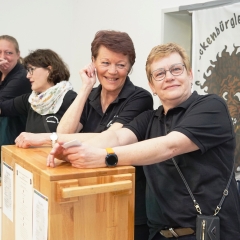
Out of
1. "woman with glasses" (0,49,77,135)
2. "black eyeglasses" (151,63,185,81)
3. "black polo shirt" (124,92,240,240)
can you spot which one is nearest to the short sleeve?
"black polo shirt" (124,92,240,240)

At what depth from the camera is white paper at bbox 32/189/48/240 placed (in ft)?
3.20

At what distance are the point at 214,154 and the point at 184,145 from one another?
0.12 m

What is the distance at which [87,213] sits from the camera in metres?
1.00

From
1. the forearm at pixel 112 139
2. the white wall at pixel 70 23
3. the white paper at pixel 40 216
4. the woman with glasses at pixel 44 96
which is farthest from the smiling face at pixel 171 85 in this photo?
the white wall at pixel 70 23

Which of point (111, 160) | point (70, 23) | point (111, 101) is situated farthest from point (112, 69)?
point (70, 23)

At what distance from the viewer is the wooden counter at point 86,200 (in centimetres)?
95

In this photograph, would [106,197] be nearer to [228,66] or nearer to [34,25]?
[228,66]

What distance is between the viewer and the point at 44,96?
2.04m

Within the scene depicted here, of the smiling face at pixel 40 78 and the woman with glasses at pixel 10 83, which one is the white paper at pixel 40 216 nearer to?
the smiling face at pixel 40 78

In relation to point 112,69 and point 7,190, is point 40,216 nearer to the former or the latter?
point 7,190

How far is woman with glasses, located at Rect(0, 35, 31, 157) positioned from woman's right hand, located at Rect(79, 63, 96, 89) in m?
0.84

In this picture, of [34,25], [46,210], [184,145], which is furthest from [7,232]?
[34,25]

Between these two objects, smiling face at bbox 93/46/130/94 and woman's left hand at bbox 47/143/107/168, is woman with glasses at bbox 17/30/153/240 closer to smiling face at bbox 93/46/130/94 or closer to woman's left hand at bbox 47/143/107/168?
smiling face at bbox 93/46/130/94

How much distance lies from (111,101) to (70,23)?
2.74m
